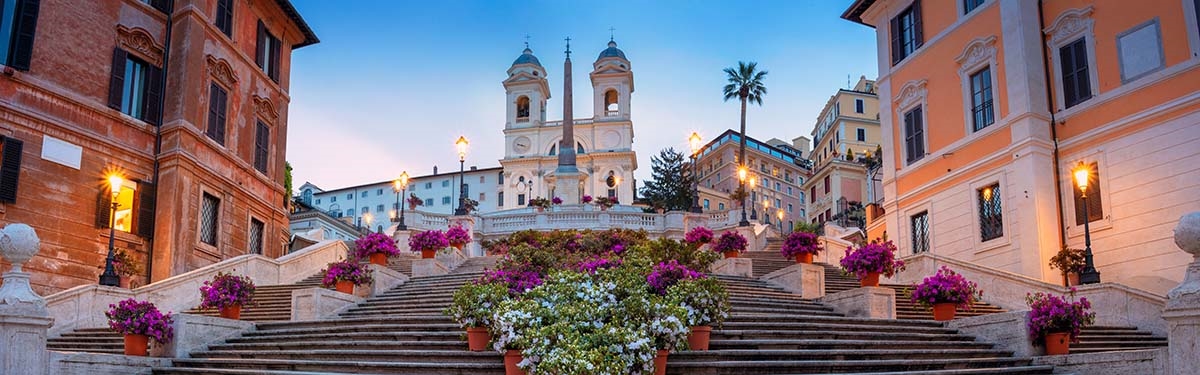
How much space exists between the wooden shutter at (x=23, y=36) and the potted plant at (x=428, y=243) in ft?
29.9

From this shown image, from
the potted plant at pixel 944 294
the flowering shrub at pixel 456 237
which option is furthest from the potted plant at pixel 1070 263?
the flowering shrub at pixel 456 237

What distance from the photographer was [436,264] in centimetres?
2116

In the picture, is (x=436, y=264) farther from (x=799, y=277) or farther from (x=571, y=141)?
(x=571, y=141)

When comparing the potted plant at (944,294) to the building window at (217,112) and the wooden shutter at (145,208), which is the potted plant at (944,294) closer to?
the wooden shutter at (145,208)

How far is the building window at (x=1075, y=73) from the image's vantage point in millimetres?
20734

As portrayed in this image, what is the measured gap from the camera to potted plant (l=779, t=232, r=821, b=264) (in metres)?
20.5

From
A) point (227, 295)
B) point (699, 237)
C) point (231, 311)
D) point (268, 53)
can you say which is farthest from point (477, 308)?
point (268, 53)

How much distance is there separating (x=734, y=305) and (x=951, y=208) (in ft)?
36.8

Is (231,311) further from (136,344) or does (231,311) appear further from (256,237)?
(256,237)

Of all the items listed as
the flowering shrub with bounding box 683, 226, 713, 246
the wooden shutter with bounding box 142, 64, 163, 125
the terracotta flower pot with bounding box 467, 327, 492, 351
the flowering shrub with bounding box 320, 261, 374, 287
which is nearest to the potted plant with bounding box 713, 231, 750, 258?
the flowering shrub with bounding box 683, 226, 713, 246

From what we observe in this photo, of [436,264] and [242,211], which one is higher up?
[242,211]

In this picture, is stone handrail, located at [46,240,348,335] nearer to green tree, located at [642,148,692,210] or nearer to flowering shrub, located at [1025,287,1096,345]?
flowering shrub, located at [1025,287,1096,345]

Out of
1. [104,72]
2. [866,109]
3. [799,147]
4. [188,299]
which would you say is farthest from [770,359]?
[799,147]

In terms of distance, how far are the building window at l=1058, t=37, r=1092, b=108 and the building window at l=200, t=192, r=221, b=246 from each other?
72.7 feet
